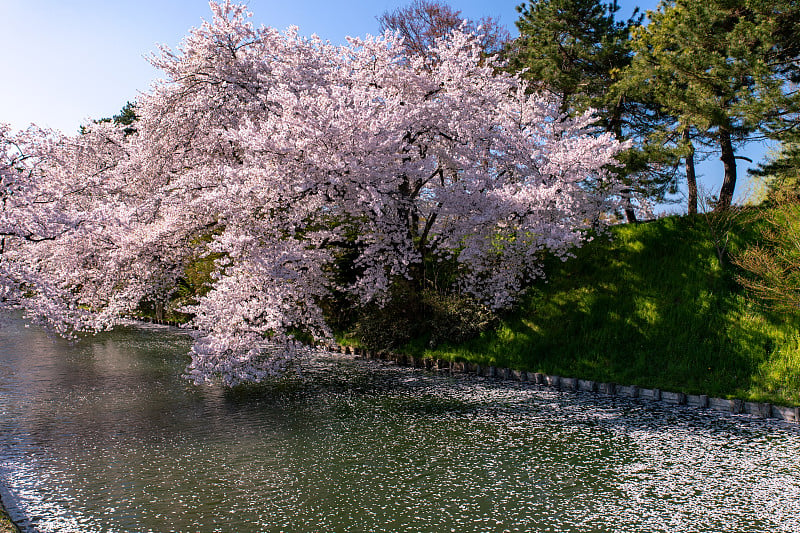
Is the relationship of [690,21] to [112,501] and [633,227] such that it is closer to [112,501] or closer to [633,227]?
[633,227]

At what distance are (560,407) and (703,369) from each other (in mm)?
3778

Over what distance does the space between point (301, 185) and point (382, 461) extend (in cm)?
687

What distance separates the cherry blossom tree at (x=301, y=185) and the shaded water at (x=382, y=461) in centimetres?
213

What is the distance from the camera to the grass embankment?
13141mm

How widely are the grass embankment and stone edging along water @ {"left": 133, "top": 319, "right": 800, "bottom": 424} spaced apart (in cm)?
31

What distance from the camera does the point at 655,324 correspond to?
598 inches

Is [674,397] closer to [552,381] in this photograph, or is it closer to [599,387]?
[599,387]

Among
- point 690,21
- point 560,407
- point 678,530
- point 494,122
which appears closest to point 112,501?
point 678,530

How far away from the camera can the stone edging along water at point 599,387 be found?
11.6 metres

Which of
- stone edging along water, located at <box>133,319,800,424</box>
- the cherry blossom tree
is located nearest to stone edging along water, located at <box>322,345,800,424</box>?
stone edging along water, located at <box>133,319,800,424</box>

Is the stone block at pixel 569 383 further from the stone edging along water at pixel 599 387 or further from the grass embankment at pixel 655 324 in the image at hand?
the grass embankment at pixel 655 324

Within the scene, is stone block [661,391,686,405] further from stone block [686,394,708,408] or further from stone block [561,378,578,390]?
stone block [561,378,578,390]

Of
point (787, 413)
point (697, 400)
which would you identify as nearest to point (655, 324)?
point (697, 400)

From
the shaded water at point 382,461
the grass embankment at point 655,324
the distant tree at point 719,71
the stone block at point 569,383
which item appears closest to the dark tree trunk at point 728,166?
the distant tree at point 719,71
